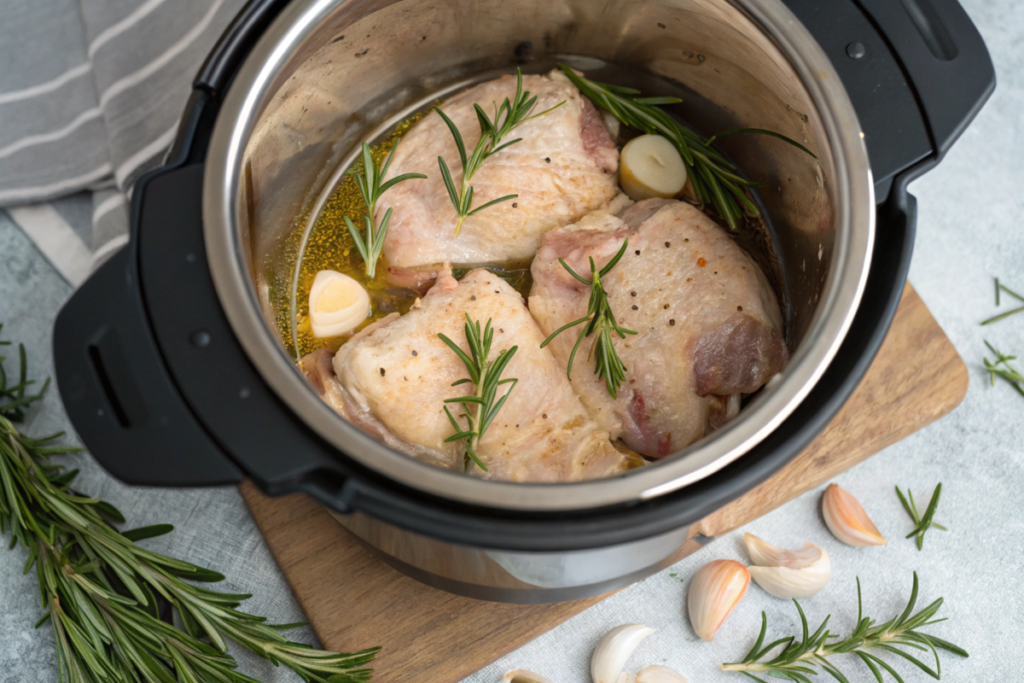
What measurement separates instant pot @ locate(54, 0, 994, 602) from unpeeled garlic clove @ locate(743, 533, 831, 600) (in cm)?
34

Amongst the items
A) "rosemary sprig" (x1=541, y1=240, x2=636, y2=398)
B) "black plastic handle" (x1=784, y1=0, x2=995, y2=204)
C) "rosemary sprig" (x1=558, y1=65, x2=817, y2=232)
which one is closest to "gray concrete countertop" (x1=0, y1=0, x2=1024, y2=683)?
"rosemary sprig" (x1=541, y1=240, x2=636, y2=398)

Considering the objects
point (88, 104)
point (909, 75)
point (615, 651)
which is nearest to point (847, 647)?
point (615, 651)

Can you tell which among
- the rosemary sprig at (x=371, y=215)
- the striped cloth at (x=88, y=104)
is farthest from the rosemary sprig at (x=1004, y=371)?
the striped cloth at (x=88, y=104)

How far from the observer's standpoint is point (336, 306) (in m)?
1.29

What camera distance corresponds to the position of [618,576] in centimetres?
120

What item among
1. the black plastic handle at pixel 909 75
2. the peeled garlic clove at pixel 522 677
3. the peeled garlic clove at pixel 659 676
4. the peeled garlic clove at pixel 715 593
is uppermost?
the black plastic handle at pixel 909 75

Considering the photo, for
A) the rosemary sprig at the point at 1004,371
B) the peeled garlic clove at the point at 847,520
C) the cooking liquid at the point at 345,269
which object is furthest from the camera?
the rosemary sprig at the point at 1004,371

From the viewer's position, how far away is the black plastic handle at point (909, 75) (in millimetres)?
1016

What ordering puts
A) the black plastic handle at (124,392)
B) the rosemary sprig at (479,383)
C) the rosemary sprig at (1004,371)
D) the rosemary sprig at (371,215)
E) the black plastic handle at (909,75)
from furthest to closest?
the rosemary sprig at (1004,371)
the rosemary sprig at (371,215)
the rosemary sprig at (479,383)
the black plastic handle at (909,75)
the black plastic handle at (124,392)

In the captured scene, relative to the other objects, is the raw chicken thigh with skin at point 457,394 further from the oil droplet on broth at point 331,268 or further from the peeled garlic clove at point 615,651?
the peeled garlic clove at point 615,651

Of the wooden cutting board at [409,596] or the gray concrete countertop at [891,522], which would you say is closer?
the wooden cutting board at [409,596]

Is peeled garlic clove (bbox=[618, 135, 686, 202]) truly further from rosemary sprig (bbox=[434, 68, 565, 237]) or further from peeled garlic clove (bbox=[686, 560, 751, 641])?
peeled garlic clove (bbox=[686, 560, 751, 641])

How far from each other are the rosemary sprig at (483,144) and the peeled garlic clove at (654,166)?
16cm

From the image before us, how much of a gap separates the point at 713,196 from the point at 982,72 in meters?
0.45
